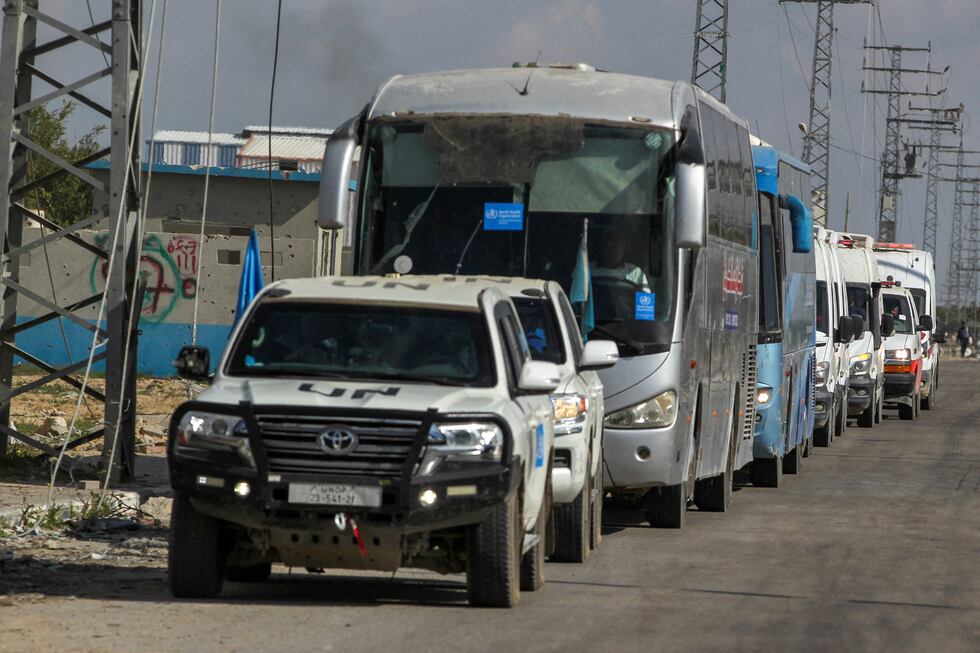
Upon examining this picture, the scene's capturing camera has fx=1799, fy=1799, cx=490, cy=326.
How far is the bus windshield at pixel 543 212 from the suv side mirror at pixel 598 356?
2209 millimetres

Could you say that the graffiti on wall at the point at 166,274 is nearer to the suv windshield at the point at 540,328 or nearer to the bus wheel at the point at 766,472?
the bus wheel at the point at 766,472

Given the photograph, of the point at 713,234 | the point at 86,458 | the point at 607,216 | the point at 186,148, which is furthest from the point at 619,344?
the point at 186,148

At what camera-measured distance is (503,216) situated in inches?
530

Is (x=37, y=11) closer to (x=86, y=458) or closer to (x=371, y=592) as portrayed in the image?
(x=86, y=458)

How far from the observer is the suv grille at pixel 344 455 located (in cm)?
890

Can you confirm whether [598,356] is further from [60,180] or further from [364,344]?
[60,180]

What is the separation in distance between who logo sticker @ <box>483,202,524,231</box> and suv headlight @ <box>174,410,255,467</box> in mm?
4743

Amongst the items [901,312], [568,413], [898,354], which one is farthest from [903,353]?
[568,413]

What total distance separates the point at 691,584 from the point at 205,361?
329 cm

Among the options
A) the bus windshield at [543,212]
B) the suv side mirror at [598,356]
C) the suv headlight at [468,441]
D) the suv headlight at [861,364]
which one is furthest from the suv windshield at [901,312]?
the suv headlight at [468,441]

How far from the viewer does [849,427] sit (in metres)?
32.0

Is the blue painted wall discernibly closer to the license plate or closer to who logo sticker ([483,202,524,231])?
who logo sticker ([483,202,524,231])

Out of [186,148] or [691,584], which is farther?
[186,148]

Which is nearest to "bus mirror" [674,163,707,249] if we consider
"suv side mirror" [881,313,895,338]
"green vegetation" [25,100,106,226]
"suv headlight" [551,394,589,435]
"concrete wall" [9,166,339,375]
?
"suv headlight" [551,394,589,435]
